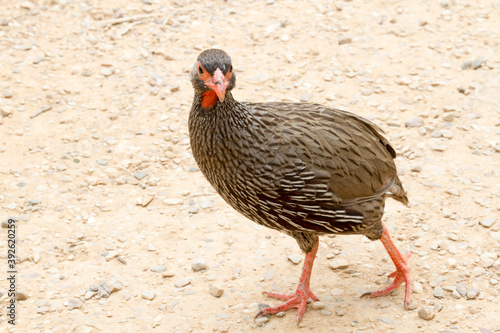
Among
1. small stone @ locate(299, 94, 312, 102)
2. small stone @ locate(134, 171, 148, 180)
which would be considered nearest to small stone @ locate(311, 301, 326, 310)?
small stone @ locate(134, 171, 148, 180)

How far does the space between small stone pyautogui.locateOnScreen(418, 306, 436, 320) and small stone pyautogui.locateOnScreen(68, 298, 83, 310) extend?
10.0 feet

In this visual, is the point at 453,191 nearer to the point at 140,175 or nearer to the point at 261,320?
the point at 261,320

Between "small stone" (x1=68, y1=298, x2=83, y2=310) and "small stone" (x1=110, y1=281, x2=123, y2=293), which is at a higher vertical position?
"small stone" (x1=110, y1=281, x2=123, y2=293)

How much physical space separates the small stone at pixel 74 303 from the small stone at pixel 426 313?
3.06m

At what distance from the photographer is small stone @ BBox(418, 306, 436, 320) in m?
5.32

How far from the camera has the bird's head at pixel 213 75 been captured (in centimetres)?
475

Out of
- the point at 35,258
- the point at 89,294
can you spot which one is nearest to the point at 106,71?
the point at 35,258

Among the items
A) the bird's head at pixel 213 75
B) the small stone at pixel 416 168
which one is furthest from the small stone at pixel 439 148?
the bird's head at pixel 213 75

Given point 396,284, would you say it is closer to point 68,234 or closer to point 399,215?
point 399,215

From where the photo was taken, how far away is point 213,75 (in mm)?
4770

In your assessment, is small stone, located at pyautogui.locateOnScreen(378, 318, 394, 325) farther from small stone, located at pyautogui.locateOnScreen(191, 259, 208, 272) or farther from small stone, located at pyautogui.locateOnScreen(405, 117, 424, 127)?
small stone, located at pyautogui.locateOnScreen(405, 117, 424, 127)

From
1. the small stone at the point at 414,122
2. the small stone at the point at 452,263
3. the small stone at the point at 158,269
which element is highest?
the small stone at the point at 414,122

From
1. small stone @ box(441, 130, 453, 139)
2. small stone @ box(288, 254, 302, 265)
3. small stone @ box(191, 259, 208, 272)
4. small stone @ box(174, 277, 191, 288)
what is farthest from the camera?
small stone @ box(441, 130, 453, 139)

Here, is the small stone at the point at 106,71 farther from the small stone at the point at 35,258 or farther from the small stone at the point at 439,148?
the small stone at the point at 439,148
